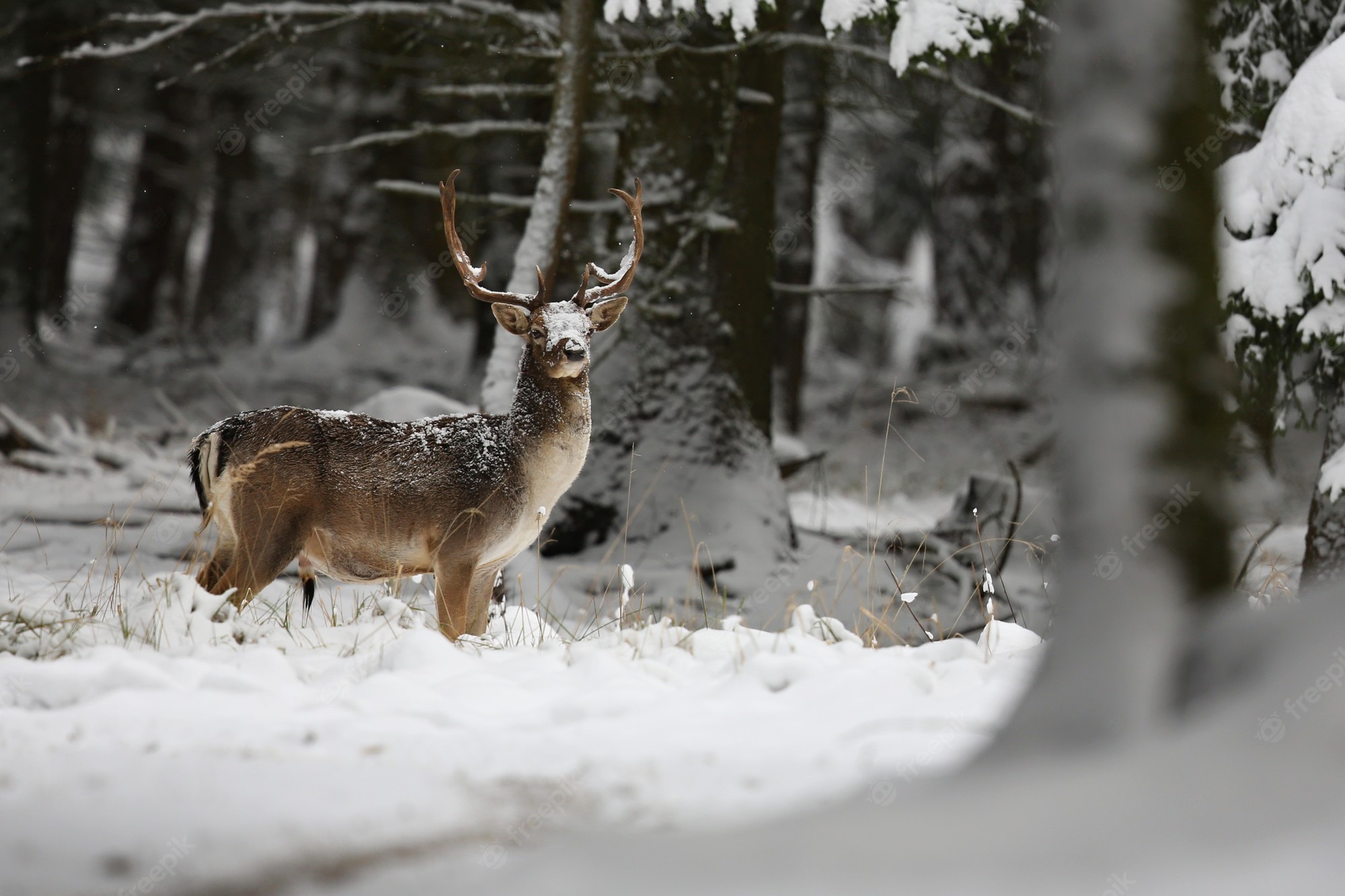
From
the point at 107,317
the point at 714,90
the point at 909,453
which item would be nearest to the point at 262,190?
the point at 107,317

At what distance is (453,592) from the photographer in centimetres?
488

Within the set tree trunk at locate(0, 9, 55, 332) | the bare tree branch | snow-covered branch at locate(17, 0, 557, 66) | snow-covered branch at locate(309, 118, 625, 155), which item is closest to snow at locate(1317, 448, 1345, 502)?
the bare tree branch

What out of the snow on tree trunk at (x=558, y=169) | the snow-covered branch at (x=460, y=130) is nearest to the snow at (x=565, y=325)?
the snow on tree trunk at (x=558, y=169)

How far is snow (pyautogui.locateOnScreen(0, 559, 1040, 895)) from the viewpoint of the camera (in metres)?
2.40

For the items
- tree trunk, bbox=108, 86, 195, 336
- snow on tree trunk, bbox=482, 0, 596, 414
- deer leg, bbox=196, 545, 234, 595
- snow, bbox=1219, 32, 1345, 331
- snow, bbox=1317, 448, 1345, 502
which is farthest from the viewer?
tree trunk, bbox=108, 86, 195, 336

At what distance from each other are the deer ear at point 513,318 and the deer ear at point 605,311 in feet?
0.96

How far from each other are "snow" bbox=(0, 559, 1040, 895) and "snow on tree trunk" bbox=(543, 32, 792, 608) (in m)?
3.53

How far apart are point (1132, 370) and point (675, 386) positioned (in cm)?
594

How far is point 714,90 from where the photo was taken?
8.28 meters

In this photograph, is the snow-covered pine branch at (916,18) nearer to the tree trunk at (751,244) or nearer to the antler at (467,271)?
the tree trunk at (751,244)

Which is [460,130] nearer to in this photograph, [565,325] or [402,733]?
[565,325]

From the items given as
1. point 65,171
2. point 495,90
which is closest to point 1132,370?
point 495,90

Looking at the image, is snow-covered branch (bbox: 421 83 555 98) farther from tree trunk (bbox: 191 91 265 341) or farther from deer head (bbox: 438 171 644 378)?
tree trunk (bbox: 191 91 265 341)

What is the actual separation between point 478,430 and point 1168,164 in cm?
343
